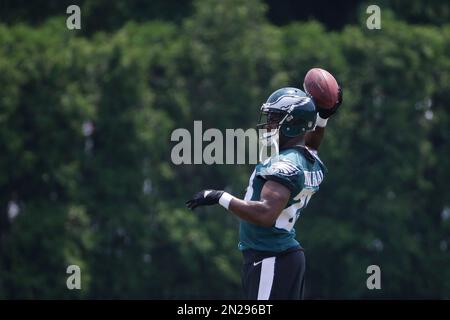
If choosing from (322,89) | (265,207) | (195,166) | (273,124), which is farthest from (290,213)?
(195,166)

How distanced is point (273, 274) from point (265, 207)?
1.54 ft

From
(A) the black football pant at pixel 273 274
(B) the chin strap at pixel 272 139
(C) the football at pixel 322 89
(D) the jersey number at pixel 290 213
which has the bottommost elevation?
(A) the black football pant at pixel 273 274

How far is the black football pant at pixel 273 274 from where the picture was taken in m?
6.29

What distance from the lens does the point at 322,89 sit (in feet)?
22.4

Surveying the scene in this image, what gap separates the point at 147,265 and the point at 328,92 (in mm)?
6558

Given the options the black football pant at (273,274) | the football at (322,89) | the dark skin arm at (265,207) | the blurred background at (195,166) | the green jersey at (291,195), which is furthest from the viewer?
the blurred background at (195,166)

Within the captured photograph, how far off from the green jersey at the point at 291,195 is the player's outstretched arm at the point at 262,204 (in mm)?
75

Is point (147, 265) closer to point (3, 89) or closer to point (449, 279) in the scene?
point (3, 89)

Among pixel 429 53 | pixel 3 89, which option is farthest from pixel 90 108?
pixel 429 53

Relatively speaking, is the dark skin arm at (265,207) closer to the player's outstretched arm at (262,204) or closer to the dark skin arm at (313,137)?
the player's outstretched arm at (262,204)

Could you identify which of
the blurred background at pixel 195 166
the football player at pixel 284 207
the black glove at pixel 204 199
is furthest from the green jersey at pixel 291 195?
the blurred background at pixel 195 166

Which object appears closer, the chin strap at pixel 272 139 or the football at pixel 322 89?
the chin strap at pixel 272 139

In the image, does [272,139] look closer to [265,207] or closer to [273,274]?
[265,207]
